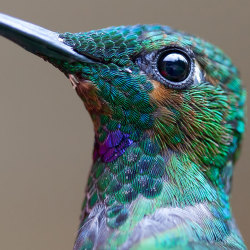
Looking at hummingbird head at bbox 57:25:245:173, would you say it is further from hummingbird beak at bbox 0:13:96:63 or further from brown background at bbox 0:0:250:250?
brown background at bbox 0:0:250:250

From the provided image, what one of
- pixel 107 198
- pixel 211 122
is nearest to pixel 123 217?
pixel 107 198

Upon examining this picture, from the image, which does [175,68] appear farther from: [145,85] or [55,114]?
[55,114]

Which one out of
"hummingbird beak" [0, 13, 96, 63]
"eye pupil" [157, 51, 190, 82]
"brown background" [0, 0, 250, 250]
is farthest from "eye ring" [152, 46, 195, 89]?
"brown background" [0, 0, 250, 250]

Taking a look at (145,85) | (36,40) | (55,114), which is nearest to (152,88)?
(145,85)

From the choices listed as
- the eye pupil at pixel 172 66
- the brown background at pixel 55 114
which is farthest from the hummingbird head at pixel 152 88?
the brown background at pixel 55 114

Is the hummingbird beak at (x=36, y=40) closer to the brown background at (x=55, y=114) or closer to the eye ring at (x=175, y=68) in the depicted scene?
the eye ring at (x=175, y=68)
